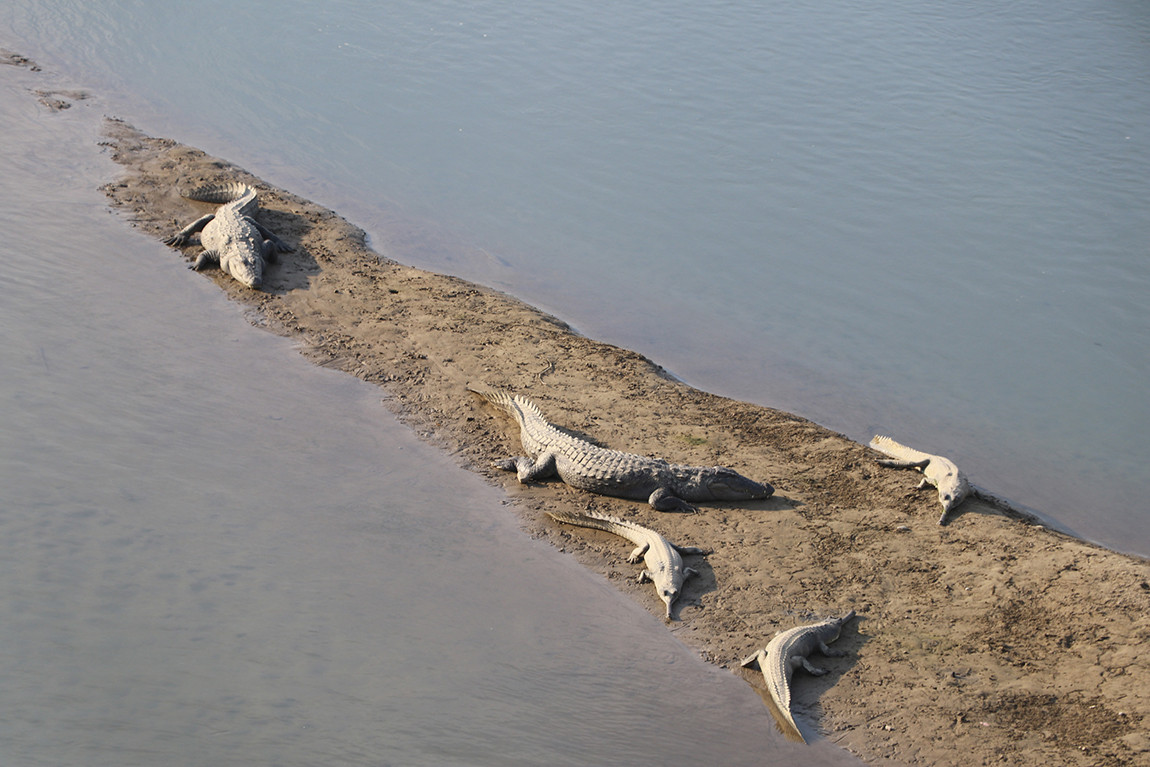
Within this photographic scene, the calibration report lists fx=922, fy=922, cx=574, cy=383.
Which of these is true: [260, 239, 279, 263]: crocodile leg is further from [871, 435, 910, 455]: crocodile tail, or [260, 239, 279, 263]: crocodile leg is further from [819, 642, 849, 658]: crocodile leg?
[819, 642, 849, 658]: crocodile leg

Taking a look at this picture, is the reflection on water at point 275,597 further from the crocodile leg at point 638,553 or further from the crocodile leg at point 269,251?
the crocodile leg at point 269,251

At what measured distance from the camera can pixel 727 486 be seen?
7.49 meters

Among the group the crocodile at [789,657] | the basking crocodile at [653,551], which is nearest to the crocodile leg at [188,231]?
the basking crocodile at [653,551]

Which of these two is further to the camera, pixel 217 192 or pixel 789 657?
pixel 217 192

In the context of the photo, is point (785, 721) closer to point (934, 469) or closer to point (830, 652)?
point (830, 652)

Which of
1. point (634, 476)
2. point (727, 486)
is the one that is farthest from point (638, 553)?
point (727, 486)

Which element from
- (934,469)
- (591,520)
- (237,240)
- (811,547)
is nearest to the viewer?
(811,547)

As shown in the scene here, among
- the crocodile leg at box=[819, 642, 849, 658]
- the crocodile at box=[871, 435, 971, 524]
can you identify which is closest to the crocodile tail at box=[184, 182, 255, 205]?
the crocodile at box=[871, 435, 971, 524]

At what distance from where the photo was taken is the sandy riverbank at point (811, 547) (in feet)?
18.6

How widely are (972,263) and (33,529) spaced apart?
10.3 metres

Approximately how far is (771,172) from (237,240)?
736 centimetres

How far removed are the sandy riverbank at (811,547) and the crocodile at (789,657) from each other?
103mm

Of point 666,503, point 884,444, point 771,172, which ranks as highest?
point 771,172

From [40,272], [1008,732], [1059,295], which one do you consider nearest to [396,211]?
[40,272]
